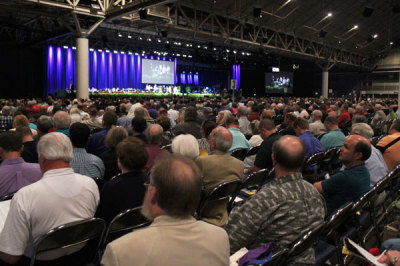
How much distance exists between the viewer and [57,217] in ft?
7.64

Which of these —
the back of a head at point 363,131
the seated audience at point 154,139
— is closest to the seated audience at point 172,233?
the seated audience at point 154,139

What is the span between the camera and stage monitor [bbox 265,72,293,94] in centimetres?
3503

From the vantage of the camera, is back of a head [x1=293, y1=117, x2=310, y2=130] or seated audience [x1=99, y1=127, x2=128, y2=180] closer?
seated audience [x1=99, y1=127, x2=128, y2=180]

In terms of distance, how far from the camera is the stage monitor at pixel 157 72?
28906 mm

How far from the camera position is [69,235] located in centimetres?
222

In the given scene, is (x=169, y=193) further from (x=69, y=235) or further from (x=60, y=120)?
(x=60, y=120)

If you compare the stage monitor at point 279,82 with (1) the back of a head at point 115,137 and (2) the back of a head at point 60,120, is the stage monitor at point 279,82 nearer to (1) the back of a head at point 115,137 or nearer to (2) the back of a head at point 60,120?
(2) the back of a head at point 60,120

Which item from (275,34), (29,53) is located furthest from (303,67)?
(29,53)

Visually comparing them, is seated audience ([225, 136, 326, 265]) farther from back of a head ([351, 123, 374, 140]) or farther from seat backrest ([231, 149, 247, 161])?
back of a head ([351, 123, 374, 140])

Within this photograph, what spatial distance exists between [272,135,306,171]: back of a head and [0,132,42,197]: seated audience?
2.29 m

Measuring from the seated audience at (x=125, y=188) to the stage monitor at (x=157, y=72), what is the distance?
87.0 ft

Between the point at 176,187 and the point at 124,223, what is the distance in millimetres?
1368

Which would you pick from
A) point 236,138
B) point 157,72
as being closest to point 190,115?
point 236,138

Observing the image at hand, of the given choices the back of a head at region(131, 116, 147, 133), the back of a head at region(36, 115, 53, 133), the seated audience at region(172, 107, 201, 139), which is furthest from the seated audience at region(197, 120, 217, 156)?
the back of a head at region(36, 115, 53, 133)
